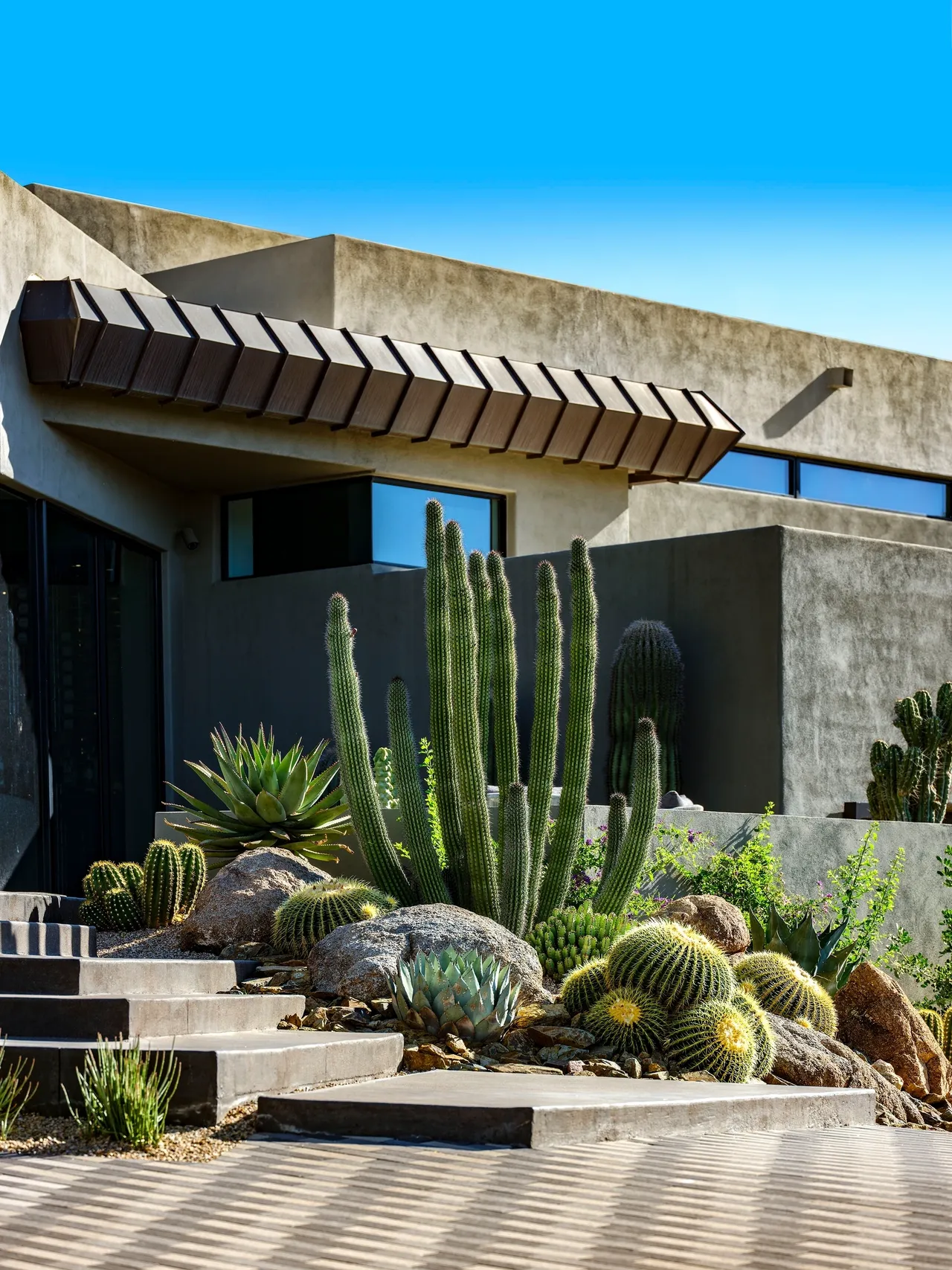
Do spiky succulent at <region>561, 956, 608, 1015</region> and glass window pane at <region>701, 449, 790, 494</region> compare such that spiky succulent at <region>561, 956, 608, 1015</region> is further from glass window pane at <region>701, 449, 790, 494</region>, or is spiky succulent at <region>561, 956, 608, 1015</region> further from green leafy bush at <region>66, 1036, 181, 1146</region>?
glass window pane at <region>701, 449, 790, 494</region>

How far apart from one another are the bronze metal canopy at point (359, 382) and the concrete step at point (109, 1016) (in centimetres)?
825

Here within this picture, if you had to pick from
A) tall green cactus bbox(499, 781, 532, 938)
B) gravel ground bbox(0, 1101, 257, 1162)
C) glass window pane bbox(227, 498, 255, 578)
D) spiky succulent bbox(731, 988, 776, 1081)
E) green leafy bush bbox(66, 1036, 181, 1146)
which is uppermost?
glass window pane bbox(227, 498, 255, 578)

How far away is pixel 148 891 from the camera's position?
33.4ft

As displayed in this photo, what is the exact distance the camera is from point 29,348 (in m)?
13.5

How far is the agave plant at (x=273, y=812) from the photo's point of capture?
10.9 m

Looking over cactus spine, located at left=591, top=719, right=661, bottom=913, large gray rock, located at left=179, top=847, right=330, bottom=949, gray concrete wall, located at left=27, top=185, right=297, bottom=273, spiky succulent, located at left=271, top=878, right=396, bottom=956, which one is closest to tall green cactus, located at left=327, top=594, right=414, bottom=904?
spiky succulent, located at left=271, top=878, right=396, bottom=956

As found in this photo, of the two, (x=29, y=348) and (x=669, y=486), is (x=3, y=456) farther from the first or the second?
(x=669, y=486)

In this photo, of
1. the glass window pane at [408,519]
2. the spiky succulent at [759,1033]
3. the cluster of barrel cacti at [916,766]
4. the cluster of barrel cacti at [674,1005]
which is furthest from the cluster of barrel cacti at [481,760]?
the glass window pane at [408,519]

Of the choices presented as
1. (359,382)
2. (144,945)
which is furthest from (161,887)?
(359,382)

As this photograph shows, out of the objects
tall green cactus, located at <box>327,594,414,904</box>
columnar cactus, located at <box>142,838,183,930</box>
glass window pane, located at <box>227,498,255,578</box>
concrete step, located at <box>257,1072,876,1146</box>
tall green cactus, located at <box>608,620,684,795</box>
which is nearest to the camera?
concrete step, located at <box>257,1072,876,1146</box>

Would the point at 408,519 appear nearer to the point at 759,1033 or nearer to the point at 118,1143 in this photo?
the point at 759,1033

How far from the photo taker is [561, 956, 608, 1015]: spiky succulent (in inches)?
316

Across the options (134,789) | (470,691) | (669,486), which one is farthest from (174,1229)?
(669,486)

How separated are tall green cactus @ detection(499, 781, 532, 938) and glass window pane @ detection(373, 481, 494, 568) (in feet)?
24.2
